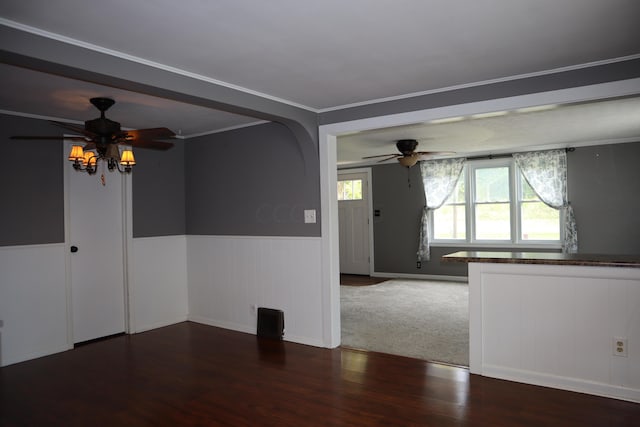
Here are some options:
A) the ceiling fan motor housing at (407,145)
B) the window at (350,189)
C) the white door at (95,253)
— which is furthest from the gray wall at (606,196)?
the white door at (95,253)

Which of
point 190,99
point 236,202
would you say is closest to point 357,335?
point 236,202

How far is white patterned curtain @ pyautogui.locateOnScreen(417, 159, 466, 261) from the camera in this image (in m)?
7.52

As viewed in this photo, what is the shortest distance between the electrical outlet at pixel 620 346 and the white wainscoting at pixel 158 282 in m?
4.43

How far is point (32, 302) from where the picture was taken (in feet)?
13.2

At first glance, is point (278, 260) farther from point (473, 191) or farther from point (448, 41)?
point (473, 191)

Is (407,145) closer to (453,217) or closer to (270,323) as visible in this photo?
(453,217)

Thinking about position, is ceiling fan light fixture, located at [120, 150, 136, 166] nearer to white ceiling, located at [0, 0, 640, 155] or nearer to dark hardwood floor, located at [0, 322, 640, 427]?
white ceiling, located at [0, 0, 640, 155]

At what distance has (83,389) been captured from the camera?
3.28 m

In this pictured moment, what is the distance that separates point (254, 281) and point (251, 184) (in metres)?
1.07

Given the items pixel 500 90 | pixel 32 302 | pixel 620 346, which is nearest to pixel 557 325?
pixel 620 346

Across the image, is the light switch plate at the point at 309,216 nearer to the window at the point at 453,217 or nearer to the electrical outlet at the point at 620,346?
the electrical outlet at the point at 620,346

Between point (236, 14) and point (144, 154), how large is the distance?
11.0ft

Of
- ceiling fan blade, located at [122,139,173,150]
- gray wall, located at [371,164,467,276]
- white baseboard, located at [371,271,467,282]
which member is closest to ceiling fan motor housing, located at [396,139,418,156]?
gray wall, located at [371,164,467,276]

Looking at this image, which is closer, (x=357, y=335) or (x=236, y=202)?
(x=357, y=335)
